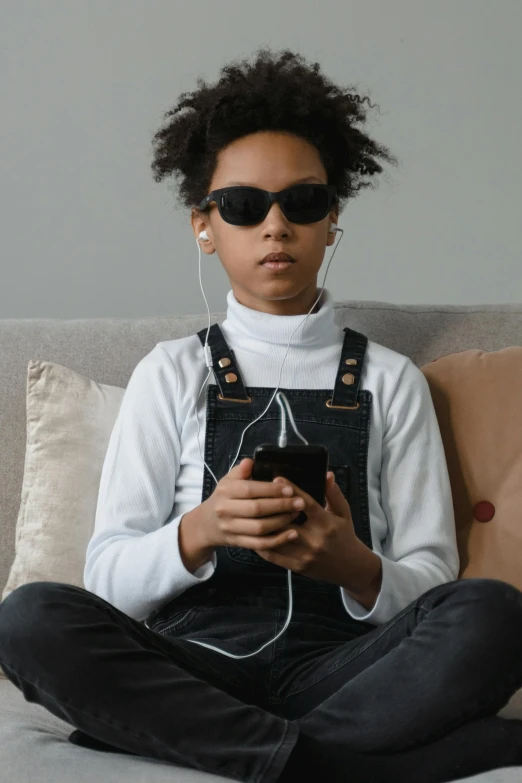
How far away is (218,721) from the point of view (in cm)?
117

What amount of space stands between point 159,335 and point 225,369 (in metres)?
0.30

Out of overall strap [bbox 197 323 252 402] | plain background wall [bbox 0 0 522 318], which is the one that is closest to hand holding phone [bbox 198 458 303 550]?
overall strap [bbox 197 323 252 402]

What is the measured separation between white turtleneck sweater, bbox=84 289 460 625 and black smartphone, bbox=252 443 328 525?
0.71 feet

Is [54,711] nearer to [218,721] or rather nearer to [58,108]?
[218,721]

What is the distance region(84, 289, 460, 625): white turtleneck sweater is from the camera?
4.94 feet

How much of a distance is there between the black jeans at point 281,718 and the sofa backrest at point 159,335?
74 centimetres

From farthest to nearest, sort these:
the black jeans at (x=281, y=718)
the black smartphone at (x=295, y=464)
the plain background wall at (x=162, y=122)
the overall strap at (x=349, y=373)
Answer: the plain background wall at (x=162, y=122), the overall strap at (x=349, y=373), the black smartphone at (x=295, y=464), the black jeans at (x=281, y=718)

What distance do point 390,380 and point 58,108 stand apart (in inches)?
55.8

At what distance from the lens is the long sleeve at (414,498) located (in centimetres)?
154

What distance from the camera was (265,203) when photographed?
1704 millimetres

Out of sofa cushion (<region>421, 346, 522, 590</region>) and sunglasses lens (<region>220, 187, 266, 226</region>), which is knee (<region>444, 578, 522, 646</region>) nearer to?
sofa cushion (<region>421, 346, 522, 590</region>)

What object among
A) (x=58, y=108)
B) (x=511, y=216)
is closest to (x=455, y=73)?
(x=511, y=216)

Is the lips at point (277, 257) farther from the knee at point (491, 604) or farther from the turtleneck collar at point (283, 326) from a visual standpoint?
the knee at point (491, 604)

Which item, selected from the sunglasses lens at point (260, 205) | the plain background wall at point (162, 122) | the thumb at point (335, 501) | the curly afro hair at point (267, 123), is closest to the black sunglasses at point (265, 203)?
the sunglasses lens at point (260, 205)
